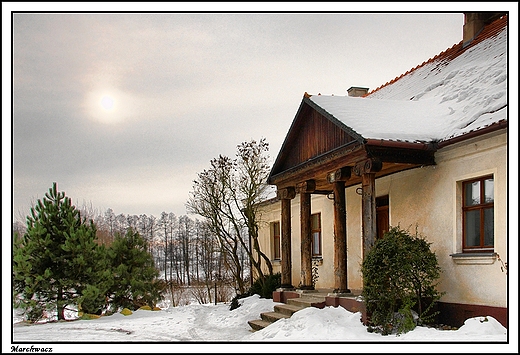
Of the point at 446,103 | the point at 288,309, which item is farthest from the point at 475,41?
the point at 288,309

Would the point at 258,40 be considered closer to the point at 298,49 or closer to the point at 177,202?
the point at 298,49

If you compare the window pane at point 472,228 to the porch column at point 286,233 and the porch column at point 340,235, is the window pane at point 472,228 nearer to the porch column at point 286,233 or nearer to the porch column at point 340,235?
the porch column at point 340,235

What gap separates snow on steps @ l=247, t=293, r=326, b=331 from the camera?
11.9 meters

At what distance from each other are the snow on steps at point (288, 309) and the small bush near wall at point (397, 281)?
6.96 ft

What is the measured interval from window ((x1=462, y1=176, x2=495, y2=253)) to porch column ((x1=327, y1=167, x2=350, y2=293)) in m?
2.60

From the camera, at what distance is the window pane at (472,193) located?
9.54 metres

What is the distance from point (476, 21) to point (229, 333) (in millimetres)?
10717

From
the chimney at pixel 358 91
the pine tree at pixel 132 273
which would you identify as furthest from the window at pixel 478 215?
the pine tree at pixel 132 273

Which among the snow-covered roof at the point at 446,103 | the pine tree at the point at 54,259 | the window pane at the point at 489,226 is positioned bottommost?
the pine tree at the point at 54,259

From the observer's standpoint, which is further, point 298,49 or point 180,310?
point 180,310

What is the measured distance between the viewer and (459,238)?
977cm

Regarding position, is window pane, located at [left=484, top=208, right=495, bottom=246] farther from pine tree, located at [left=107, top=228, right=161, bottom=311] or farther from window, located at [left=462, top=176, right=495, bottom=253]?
pine tree, located at [left=107, top=228, right=161, bottom=311]

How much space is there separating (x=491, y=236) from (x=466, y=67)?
5.35m

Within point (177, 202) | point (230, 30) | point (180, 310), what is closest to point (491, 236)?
point (230, 30)
